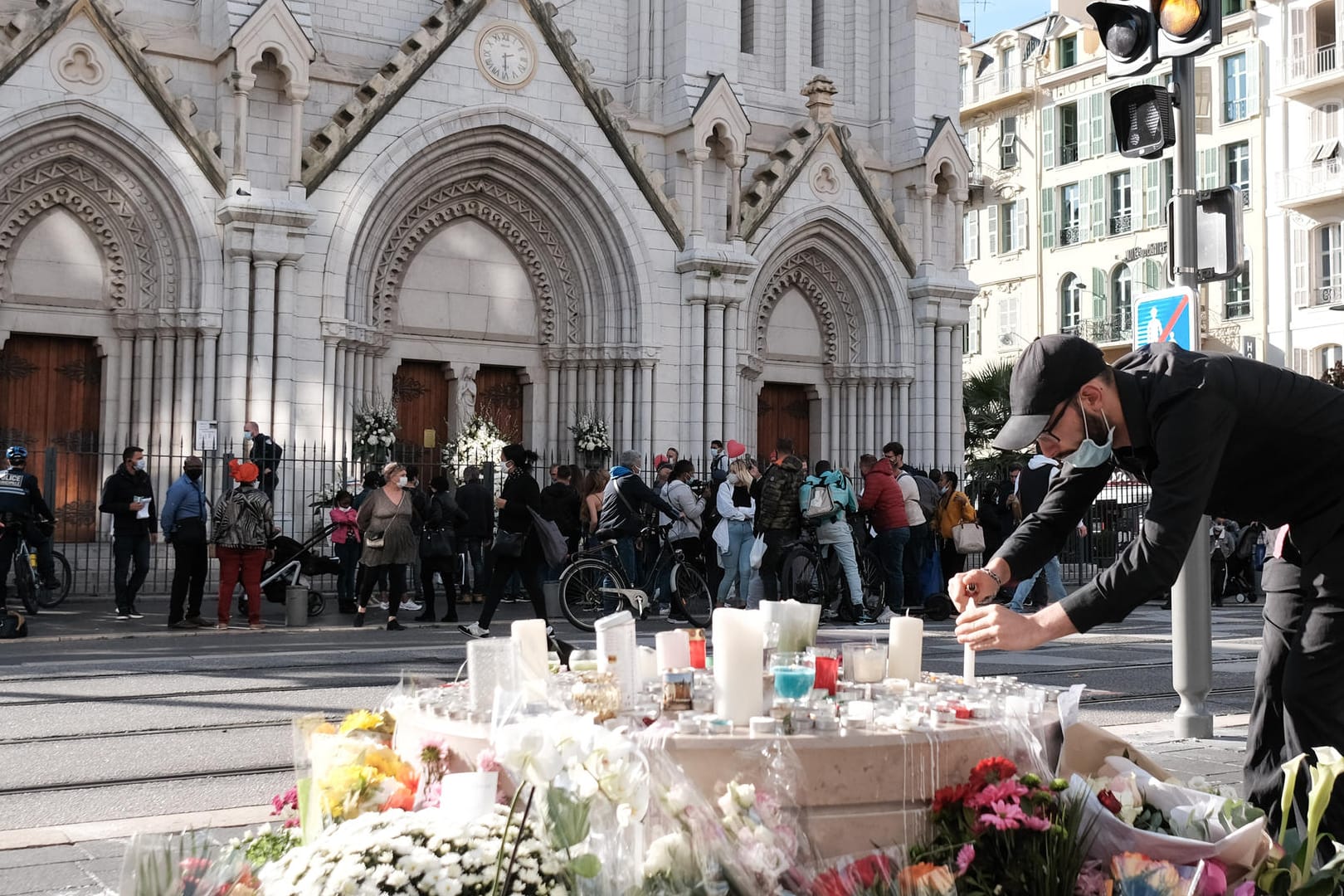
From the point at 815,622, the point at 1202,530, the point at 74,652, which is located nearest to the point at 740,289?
the point at 74,652

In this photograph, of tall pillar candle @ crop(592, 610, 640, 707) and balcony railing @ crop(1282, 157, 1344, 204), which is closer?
tall pillar candle @ crop(592, 610, 640, 707)

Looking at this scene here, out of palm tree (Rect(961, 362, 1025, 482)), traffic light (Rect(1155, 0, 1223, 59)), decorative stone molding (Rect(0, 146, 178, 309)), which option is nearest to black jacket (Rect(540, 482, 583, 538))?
decorative stone molding (Rect(0, 146, 178, 309))

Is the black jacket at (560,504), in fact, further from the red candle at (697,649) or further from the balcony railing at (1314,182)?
the balcony railing at (1314,182)

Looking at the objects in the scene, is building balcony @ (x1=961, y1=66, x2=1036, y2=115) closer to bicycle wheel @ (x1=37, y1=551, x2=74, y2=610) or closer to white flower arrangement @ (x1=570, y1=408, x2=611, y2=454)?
white flower arrangement @ (x1=570, y1=408, x2=611, y2=454)

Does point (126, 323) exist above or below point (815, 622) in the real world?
above

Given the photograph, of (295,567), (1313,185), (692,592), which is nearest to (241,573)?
(295,567)

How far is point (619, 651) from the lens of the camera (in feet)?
12.8

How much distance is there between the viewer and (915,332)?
25.7 meters

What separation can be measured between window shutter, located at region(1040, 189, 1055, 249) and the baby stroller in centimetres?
3177

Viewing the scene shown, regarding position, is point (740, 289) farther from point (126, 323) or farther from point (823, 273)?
point (126, 323)

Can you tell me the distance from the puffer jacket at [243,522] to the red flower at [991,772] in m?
11.1

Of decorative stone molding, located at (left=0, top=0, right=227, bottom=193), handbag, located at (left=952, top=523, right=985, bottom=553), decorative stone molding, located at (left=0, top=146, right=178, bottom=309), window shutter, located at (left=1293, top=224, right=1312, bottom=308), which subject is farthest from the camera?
window shutter, located at (left=1293, top=224, right=1312, bottom=308)

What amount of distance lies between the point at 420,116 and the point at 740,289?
576cm

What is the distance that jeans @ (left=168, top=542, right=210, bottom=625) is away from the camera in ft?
44.5
